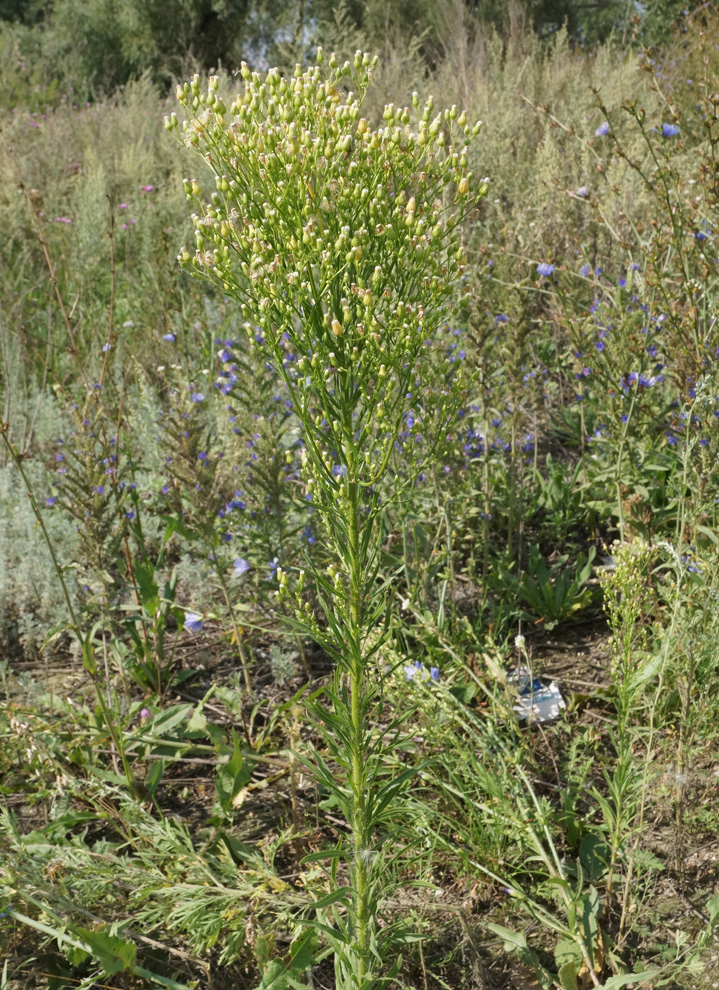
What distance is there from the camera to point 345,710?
5.20 ft

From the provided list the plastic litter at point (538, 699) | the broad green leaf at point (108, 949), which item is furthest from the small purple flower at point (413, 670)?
the broad green leaf at point (108, 949)

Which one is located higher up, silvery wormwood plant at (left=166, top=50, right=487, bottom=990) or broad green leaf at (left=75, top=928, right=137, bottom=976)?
silvery wormwood plant at (left=166, top=50, right=487, bottom=990)

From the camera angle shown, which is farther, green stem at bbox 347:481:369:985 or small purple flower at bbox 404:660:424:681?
small purple flower at bbox 404:660:424:681

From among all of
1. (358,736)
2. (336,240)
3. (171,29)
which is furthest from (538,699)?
(171,29)

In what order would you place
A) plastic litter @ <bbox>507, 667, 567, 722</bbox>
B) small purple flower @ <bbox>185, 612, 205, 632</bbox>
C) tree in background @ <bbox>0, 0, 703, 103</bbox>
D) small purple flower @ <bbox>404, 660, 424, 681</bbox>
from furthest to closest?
tree in background @ <bbox>0, 0, 703, 103</bbox>, small purple flower @ <bbox>185, 612, 205, 632</bbox>, plastic litter @ <bbox>507, 667, 567, 722</bbox>, small purple flower @ <bbox>404, 660, 424, 681</bbox>

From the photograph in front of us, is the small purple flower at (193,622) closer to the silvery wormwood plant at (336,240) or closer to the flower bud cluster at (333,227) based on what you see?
the silvery wormwood plant at (336,240)

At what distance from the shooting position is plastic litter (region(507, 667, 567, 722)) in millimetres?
2518

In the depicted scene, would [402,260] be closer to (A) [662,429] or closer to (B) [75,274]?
(A) [662,429]

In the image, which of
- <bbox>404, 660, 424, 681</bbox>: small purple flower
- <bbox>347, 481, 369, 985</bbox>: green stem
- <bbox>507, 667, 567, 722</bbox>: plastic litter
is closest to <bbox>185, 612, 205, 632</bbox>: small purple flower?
<bbox>404, 660, 424, 681</bbox>: small purple flower

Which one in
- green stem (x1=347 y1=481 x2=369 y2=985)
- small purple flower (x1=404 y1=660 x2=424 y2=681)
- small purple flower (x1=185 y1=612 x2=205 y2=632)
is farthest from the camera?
small purple flower (x1=185 y1=612 x2=205 y2=632)

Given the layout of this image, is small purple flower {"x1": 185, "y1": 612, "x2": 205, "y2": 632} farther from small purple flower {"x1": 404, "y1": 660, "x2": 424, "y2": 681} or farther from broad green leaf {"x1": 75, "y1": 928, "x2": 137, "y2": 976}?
broad green leaf {"x1": 75, "y1": 928, "x2": 137, "y2": 976}

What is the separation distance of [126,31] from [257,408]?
19924 millimetres

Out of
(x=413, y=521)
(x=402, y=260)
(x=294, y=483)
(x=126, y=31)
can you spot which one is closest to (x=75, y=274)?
(x=294, y=483)

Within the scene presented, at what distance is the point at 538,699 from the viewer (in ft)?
8.56
